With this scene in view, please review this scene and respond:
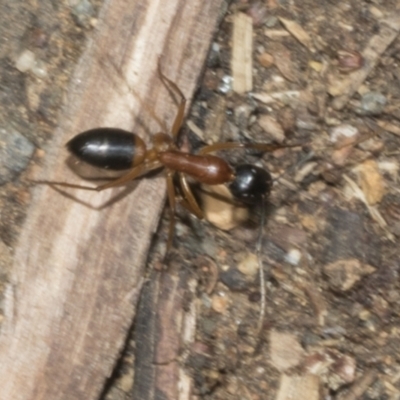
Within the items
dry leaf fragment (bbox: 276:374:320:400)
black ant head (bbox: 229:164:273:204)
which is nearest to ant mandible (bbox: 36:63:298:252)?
black ant head (bbox: 229:164:273:204)

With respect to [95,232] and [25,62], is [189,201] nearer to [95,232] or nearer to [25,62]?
[95,232]

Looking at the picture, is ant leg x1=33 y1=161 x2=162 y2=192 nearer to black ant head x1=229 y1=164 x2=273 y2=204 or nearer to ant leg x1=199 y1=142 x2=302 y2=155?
ant leg x1=199 y1=142 x2=302 y2=155

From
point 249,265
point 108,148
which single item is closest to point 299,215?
point 249,265

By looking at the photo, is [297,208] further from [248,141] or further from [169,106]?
[169,106]

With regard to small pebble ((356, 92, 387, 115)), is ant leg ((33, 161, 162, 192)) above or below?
below

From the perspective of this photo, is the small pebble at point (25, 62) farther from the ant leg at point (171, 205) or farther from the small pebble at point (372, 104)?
the small pebble at point (372, 104)

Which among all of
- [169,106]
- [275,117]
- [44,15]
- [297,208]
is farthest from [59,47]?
[297,208]
